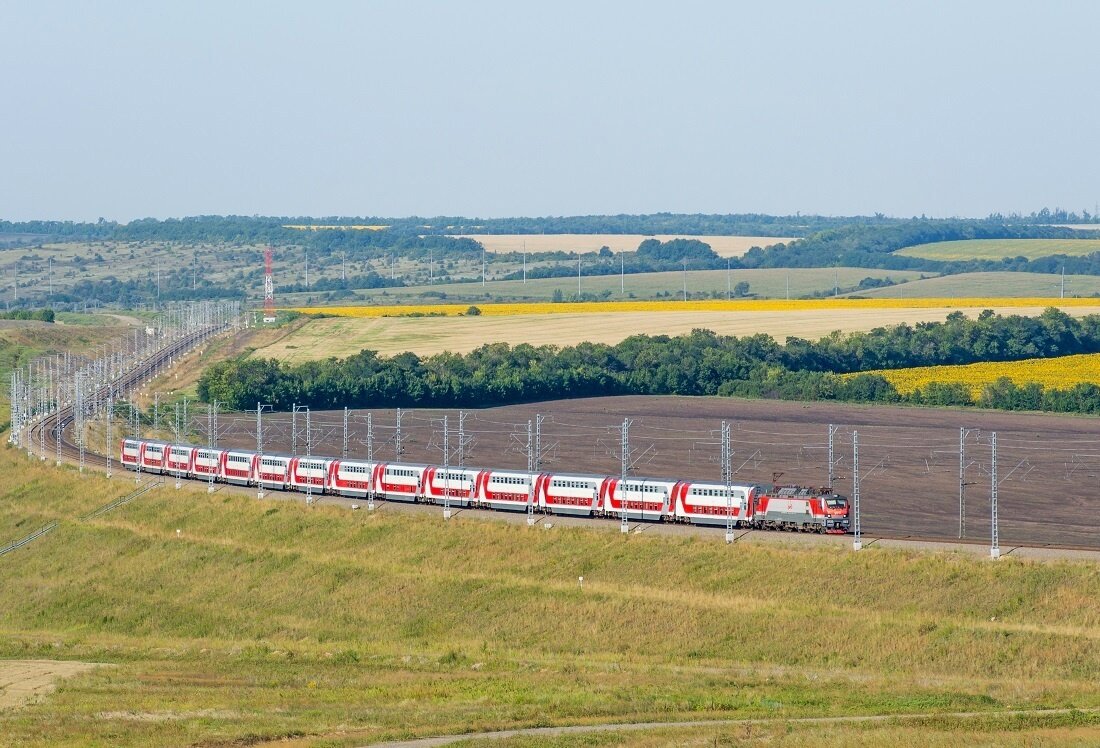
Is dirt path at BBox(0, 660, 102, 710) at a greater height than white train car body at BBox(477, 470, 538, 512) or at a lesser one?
lesser

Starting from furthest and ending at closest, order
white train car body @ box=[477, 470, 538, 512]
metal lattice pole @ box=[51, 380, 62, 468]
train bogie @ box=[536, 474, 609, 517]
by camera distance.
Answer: metal lattice pole @ box=[51, 380, 62, 468] < white train car body @ box=[477, 470, 538, 512] < train bogie @ box=[536, 474, 609, 517]

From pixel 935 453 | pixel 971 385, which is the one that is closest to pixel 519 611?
pixel 935 453

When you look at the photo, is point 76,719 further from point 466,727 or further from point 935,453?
point 935,453

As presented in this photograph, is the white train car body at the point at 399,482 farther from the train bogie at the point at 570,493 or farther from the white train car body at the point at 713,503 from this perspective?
the white train car body at the point at 713,503

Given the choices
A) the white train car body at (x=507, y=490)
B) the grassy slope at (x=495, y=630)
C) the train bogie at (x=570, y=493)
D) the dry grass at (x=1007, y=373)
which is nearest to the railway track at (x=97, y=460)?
the grassy slope at (x=495, y=630)

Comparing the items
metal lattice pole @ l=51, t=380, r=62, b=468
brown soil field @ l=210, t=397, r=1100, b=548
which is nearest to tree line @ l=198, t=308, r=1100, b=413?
brown soil field @ l=210, t=397, r=1100, b=548

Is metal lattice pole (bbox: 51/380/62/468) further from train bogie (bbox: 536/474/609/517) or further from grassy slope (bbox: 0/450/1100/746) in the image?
train bogie (bbox: 536/474/609/517)

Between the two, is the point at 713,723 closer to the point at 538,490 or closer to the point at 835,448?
the point at 538,490
